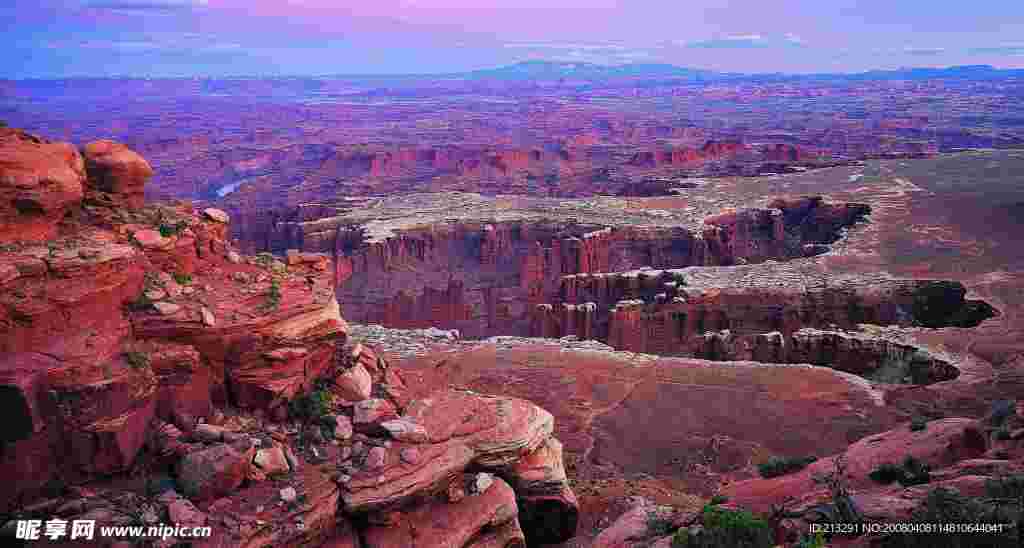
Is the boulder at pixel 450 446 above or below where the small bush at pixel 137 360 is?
below

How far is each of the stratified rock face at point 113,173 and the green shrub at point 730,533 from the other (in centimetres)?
977

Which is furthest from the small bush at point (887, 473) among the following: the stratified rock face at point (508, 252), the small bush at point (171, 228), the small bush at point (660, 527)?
the stratified rock face at point (508, 252)

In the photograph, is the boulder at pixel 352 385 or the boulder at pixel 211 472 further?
the boulder at pixel 352 385

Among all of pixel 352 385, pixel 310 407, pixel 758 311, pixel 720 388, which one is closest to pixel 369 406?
pixel 352 385

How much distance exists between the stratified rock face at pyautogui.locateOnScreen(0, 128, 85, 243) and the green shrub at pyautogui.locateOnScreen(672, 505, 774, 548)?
979cm

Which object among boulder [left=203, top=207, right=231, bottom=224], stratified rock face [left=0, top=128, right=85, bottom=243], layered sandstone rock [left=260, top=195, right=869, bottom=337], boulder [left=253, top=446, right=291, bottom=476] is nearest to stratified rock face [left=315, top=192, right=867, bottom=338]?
layered sandstone rock [left=260, top=195, right=869, bottom=337]

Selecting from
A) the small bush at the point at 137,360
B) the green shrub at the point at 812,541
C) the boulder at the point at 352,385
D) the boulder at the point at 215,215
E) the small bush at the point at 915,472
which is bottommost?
the small bush at the point at 915,472

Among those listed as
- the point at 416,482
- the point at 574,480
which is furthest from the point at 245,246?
the point at 416,482

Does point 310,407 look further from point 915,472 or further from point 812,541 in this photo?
point 915,472

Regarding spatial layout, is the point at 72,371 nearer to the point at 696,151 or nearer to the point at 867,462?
the point at 867,462

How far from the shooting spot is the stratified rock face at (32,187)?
31.5 ft

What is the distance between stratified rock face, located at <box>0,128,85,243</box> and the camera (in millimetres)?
9609

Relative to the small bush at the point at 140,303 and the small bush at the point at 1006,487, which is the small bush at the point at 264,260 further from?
the small bush at the point at 1006,487

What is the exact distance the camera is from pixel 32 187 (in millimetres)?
9812
